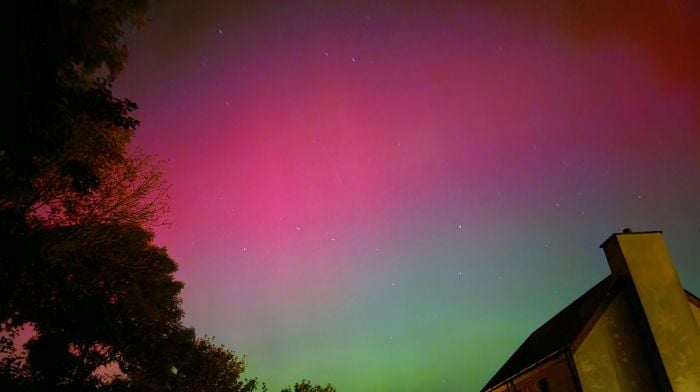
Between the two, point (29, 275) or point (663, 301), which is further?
point (663, 301)

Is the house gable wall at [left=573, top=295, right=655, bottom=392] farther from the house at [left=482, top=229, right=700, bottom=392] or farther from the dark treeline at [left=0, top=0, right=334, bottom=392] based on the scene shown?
the dark treeline at [left=0, top=0, right=334, bottom=392]

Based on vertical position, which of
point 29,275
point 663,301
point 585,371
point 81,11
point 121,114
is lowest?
point 585,371

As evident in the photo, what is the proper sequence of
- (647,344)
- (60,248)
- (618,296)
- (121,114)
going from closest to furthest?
(121,114) → (60,248) → (647,344) → (618,296)

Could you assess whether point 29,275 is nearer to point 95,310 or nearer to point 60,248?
point 60,248

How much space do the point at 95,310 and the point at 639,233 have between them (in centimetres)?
2567

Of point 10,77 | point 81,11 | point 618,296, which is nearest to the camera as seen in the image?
point 10,77

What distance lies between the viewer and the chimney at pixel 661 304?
1636cm

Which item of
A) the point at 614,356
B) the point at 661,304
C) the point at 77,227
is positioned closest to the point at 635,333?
the point at 614,356

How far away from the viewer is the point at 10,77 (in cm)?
654

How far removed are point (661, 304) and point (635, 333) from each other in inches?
67.9

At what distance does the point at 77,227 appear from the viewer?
40.6 feet

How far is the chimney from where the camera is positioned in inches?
644

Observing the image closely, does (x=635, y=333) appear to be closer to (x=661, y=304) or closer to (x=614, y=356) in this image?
(x=614, y=356)

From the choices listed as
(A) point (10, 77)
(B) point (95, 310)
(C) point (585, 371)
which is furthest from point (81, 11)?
(C) point (585, 371)
